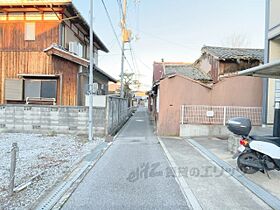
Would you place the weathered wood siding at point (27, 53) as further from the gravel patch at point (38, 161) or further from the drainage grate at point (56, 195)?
the drainage grate at point (56, 195)

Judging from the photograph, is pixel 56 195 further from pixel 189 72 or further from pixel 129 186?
pixel 189 72

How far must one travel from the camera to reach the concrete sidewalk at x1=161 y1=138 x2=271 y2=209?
458 centimetres

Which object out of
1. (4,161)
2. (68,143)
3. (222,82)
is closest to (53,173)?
(4,161)

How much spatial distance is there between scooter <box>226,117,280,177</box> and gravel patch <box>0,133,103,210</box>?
13.1ft

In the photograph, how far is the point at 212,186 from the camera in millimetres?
5492

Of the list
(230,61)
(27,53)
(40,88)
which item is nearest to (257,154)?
(230,61)

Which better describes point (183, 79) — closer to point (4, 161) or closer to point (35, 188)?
point (4, 161)

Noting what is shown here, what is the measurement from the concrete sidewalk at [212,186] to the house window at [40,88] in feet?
29.5

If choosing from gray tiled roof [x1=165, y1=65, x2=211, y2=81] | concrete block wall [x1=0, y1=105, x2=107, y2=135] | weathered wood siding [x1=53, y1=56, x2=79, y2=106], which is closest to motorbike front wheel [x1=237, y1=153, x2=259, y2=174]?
concrete block wall [x1=0, y1=105, x2=107, y2=135]

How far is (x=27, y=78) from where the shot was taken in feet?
49.3

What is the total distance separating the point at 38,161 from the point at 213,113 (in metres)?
8.51

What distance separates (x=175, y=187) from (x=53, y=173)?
2.70 meters

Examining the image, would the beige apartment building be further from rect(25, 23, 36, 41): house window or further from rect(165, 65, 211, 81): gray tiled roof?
rect(25, 23, 36, 41): house window

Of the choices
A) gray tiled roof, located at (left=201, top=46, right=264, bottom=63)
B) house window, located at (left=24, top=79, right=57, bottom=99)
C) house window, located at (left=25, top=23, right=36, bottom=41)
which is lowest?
house window, located at (left=24, top=79, right=57, bottom=99)
